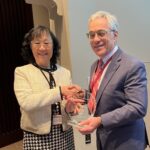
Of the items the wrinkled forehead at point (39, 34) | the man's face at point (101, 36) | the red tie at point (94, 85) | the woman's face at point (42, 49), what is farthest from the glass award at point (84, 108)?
the wrinkled forehead at point (39, 34)

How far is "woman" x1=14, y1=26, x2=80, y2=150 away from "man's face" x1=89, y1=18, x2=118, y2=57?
14.0 inches

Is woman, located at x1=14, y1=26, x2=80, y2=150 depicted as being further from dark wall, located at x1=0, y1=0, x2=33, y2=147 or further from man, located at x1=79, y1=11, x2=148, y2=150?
dark wall, located at x1=0, y1=0, x2=33, y2=147

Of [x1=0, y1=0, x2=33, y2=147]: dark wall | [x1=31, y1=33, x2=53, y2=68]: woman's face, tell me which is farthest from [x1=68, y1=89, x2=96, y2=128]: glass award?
[x1=0, y1=0, x2=33, y2=147]: dark wall

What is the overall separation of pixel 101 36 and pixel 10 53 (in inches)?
97.9

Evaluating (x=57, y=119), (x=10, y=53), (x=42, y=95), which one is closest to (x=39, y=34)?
(x=42, y=95)

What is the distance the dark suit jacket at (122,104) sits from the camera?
1521 millimetres

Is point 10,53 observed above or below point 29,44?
below

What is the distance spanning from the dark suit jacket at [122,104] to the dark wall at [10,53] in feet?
8.01

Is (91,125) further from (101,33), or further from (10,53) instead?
(10,53)

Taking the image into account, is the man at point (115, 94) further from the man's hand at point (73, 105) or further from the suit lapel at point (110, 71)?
the man's hand at point (73, 105)

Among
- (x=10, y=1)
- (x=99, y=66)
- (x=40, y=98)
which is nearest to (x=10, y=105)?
(x=10, y=1)

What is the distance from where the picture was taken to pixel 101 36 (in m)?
1.62

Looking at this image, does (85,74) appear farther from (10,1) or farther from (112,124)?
(10,1)

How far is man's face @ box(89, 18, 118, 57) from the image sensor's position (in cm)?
160
